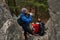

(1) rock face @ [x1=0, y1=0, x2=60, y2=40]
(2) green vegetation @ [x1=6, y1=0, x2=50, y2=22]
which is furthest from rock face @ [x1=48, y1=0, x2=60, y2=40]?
(2) green vegetation @ [x1=6, y1=0, x2=50, y2=22]

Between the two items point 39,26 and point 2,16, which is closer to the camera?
point 2,16

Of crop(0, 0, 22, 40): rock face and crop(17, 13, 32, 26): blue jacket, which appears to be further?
crop(17, 13, 32, 26): blue jacket

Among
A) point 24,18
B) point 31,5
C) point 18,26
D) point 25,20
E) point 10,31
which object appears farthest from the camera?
point 31,5

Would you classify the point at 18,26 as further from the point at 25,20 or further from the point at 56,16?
the point at 56,16

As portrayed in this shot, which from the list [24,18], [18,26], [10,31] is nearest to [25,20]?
[24,18]

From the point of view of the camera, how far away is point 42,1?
20031mm

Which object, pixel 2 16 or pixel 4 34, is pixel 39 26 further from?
pixel 4 34

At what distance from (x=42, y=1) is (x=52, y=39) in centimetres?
1234

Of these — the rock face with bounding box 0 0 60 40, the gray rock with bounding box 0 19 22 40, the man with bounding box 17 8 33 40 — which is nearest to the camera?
the rock face with bounding box 0 0 60 40

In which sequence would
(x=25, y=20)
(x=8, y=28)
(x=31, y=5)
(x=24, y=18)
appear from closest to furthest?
(x=8, y=28)
(x=24, y=18)
(x=25, y=20)
(x=31, y=5)

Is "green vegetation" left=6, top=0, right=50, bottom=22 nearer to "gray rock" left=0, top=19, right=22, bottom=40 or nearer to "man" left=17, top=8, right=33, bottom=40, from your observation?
"man" left=17, top=8, right=33, bottom=40

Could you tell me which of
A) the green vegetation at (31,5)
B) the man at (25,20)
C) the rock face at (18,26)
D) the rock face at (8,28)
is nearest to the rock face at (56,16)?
the rock face at (18,26)

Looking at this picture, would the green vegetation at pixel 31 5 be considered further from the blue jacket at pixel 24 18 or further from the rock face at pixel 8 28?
the blue jacket at pixel 24 18

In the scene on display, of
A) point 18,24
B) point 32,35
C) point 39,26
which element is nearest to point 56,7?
point 18,24
